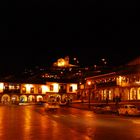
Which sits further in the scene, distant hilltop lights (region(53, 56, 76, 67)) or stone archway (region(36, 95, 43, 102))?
distant hilltop lights (region(53, 56, 76, 67))

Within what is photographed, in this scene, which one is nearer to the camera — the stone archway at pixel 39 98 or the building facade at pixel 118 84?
the building facade at pixel 118 84

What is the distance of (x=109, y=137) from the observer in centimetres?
1947

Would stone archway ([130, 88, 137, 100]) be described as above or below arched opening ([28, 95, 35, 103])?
above

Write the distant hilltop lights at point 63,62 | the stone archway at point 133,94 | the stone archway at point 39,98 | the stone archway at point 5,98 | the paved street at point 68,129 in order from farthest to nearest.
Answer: the distant hilltop lights at point 63,62 < the stone archway at point 39,98 < the stone archway at point 5,98 < the stone archway at point 133,94 < the paved street at point 68,129

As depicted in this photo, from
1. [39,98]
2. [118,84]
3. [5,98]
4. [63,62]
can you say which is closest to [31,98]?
[39,98]

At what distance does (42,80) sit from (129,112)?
70934 millimetres

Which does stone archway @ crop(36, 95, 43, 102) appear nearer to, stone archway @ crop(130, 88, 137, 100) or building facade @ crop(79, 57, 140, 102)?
building facade @ crop(79, 57, 140, 102)

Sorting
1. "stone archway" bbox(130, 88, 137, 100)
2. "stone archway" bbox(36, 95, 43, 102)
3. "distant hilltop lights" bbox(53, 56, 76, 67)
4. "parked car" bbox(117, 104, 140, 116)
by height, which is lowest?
"parked car" bbox(117, 104, 140, 116)

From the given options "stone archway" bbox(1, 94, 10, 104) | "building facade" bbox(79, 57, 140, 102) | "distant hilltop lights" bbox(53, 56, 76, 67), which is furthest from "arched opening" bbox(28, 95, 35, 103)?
"distant hilltop lights" bbox(53, 56, 76, 67)

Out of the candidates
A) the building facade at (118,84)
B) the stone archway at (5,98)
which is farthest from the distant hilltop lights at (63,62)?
the building facade at (118,84)

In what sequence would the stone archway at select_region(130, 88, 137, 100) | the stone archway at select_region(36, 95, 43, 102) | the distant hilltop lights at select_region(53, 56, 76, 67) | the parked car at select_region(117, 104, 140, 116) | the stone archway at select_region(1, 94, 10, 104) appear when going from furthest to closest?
the distant hilltop lights at select_region(53, 56, 76, 67)
the stone archway at select_region(36, 95, 43, 102)
the stone archway at select_region(1, 94, 10, 104)
the stone archway at select_region(130, 88, 137, 100)
the parked car at select_region(117, 104, 140, 116)

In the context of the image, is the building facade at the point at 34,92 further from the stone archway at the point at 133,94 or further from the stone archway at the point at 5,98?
the stone archway at the point at 133,94

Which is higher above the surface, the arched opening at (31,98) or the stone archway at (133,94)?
the stone archway at (133,94)

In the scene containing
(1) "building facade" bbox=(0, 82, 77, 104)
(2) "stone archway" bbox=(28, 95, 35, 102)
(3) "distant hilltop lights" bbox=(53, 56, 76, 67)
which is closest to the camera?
(1) "building facade" bbox=(0, 82, 77, 104)
